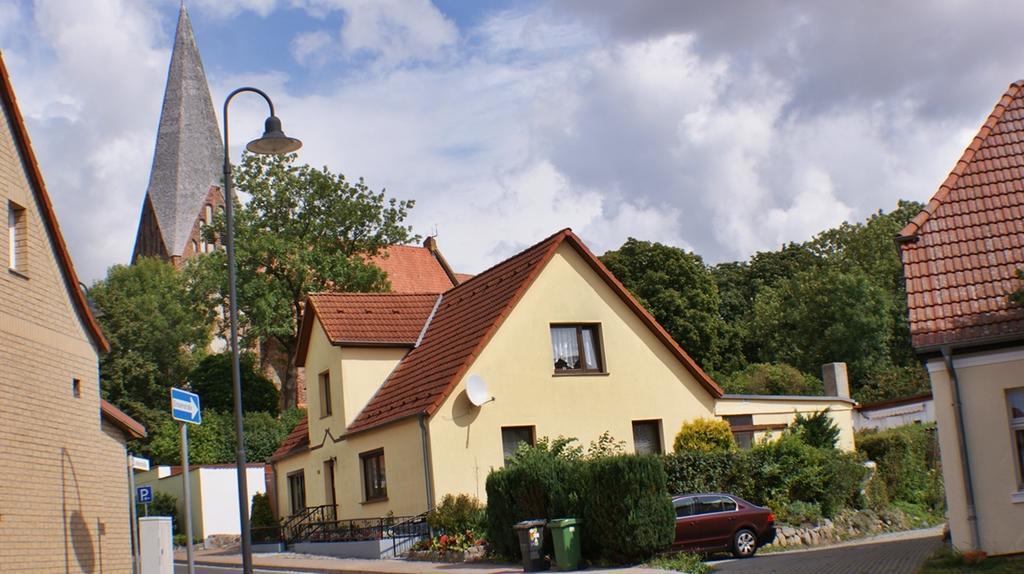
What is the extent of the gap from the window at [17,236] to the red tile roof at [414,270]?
56262 mm

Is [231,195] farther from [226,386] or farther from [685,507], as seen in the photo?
[226,386]

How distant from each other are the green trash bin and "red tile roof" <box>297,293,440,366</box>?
12464 mm

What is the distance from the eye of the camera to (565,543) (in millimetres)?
21391

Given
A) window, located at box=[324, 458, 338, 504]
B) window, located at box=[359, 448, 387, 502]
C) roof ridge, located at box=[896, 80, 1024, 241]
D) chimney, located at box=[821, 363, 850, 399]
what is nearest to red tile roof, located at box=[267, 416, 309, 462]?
window, located at box=[324, 458, 338, 504]

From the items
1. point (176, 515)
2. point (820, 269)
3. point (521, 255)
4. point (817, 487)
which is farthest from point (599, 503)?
point (820, 269)

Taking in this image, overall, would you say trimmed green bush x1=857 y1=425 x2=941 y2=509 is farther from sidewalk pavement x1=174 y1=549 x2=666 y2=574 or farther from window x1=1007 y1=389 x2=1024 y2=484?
window x1=1007 y1=389 x2=1024 y2=484

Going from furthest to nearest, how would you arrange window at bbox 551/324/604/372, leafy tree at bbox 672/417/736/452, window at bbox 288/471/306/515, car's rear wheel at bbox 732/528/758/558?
window at bbox 288/471/306/515 → window at bbox 551/324/604/372 → leafy tree at bbox 672/417/736/452 → car's rear wheel at bbox 732/528/758/558

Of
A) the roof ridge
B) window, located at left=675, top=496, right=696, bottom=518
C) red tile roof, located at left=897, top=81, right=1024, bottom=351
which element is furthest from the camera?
window, located at left=675, top=496, right=696, bottom=518

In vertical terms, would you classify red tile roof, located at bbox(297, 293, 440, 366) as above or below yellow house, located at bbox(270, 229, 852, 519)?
above

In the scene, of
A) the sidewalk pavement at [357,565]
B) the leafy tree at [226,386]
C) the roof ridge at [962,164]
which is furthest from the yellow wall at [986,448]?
the leafy tree at [226,386]

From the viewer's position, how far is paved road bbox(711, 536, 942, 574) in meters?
17.9

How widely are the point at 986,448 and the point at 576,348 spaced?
15.2 metres

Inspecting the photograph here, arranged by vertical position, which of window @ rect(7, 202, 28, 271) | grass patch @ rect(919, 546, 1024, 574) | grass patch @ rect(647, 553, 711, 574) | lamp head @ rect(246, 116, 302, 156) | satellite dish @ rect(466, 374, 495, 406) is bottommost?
grass patch @ rect(647, 553, 711, 574)

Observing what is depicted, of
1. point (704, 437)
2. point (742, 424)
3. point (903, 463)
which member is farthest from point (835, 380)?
point (704, 437)
